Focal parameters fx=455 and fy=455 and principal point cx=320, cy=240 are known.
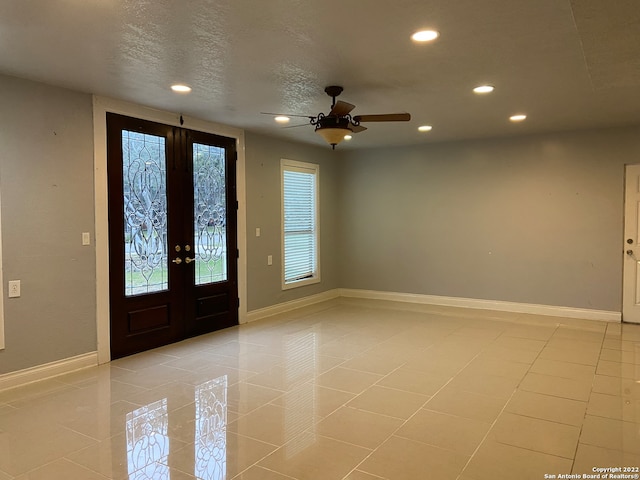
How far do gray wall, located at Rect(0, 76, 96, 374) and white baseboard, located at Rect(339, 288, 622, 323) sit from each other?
462 centimetres

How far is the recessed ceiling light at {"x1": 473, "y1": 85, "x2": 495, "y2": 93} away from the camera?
13.1 feet

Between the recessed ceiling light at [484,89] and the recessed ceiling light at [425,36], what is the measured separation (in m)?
1.27

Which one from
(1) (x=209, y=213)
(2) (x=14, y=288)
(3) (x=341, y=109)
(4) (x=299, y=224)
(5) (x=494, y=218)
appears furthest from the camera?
(4) (x=299, y=224)

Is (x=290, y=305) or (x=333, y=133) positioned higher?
(x=333, y=133)

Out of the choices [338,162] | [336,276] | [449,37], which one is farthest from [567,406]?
[338,162]

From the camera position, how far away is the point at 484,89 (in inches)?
161

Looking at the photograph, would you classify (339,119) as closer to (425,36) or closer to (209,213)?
(425,36)

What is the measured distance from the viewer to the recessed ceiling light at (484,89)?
400 centimetres

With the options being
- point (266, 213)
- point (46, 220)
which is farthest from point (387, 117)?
point (46, 220)

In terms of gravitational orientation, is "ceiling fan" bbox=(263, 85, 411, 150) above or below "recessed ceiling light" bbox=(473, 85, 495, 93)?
below

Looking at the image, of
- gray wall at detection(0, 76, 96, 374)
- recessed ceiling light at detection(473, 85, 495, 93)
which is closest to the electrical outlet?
gray wall at detection(0, 76, 96, 374)

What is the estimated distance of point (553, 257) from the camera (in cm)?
623

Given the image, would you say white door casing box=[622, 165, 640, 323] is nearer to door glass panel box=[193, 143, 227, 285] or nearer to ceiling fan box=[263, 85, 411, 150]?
ceiling fan box=[263, 85, 411, 150]

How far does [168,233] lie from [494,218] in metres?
4.53
